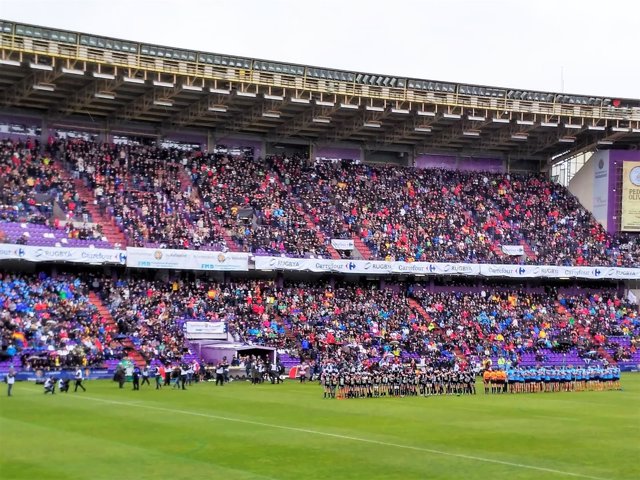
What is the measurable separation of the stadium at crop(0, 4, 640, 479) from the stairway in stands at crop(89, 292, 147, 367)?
0.17 m

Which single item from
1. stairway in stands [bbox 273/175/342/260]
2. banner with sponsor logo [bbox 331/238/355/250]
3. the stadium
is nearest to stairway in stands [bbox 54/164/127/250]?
the stadium

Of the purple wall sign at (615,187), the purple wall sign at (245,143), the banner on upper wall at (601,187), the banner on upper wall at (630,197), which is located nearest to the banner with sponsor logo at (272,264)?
the banner on upper wall at (630,197)

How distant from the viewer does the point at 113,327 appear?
2012 inches

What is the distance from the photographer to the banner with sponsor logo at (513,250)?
227ft

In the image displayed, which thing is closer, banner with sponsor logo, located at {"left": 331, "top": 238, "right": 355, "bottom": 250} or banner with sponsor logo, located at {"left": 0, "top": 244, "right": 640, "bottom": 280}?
banner with sponsor logo, located at {"left": 0, "top": 244, "right": 640, "bottom": 280}

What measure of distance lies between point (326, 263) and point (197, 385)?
17734 millimetres

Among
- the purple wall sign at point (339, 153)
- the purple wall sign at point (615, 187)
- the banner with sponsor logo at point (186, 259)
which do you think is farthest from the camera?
the purple wall sign at point (615, 187)

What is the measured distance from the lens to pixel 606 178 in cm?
7412

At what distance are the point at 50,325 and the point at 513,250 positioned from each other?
Answer: 34247 mm

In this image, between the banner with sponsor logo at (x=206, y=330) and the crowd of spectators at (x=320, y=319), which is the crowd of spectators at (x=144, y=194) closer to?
the crowd of spectators at (x=320, y=319)

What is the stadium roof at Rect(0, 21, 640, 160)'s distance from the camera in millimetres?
54875

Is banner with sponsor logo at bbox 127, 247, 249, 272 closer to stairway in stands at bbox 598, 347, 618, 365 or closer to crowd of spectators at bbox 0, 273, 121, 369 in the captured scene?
crowd of spectators at bbox 0, 273, 121, 369

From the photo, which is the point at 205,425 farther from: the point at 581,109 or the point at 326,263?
the point at 581,109

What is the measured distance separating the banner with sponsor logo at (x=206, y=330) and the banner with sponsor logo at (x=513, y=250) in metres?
23.7
